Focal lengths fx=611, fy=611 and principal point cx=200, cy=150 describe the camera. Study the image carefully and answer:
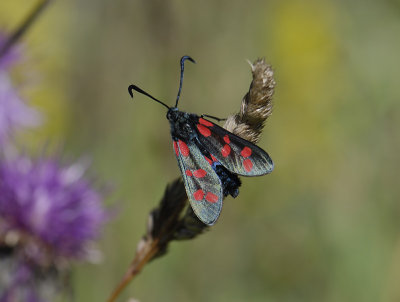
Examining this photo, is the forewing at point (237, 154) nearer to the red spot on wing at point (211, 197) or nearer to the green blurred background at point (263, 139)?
the red spot on wing at point (211, 197)

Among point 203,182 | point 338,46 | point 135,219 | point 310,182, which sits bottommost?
point 203,182

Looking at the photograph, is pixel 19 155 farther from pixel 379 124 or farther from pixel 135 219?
pixel 379 124

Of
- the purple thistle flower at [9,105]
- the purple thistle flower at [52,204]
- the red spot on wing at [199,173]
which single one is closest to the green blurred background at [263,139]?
the purple thistle flower at [9,105]

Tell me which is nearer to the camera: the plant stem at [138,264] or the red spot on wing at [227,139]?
the plant stem at [138,264]

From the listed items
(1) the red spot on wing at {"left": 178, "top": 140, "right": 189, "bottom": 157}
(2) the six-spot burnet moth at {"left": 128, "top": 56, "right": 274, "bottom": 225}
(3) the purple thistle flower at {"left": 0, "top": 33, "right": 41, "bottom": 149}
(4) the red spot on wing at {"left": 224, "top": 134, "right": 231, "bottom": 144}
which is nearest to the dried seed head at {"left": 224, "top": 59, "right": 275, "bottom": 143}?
(2) the six-spot burnet moth at {"left": 128, "top": 56, "right": 274, "bottom": 225}

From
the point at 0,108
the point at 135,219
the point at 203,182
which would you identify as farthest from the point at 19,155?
the point at 203,182

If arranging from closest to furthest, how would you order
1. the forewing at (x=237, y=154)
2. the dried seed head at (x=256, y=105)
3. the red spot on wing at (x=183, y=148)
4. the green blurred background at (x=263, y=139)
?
the dried seed head at (x=256, y=105) < the forewing at (x=237, y=154) < the red spot on wing at (x=183, y=148) < the green blurred background at (x=263, y=139)
